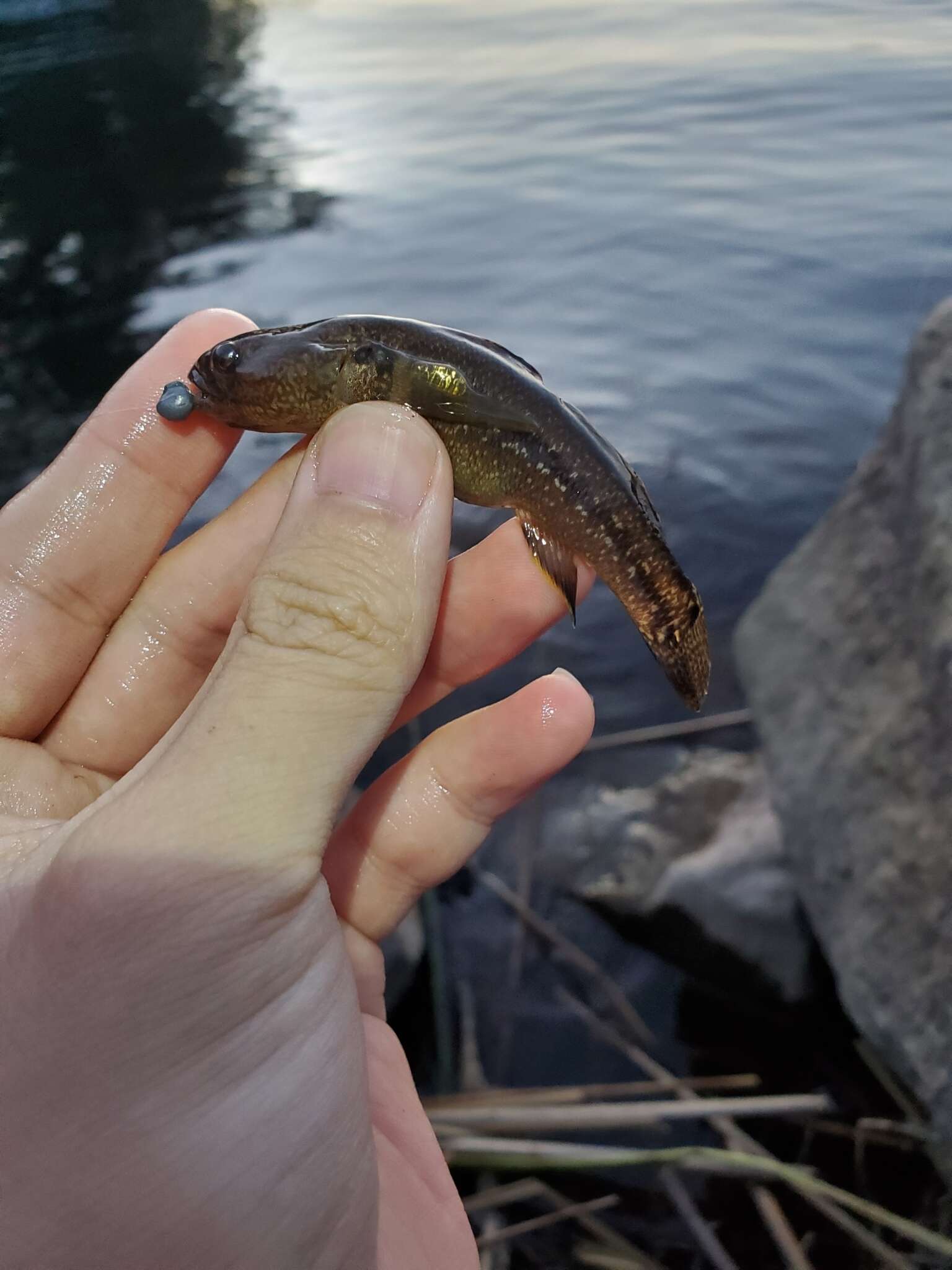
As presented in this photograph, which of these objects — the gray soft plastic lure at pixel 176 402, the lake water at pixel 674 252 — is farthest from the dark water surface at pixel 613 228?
the gray soft plastic lure at pixel 176 402

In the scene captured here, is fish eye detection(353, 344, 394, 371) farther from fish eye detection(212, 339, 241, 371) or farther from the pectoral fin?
the pectoral fin

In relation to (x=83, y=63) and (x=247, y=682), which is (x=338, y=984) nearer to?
(x=247, y=682)

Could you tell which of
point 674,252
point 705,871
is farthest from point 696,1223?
point 674,252

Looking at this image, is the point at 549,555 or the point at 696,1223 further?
the point at 696,1223

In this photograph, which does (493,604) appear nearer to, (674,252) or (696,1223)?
(696,1223)

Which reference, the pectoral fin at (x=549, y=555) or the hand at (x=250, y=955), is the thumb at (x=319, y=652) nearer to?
the hand at (x=250, y=955)
